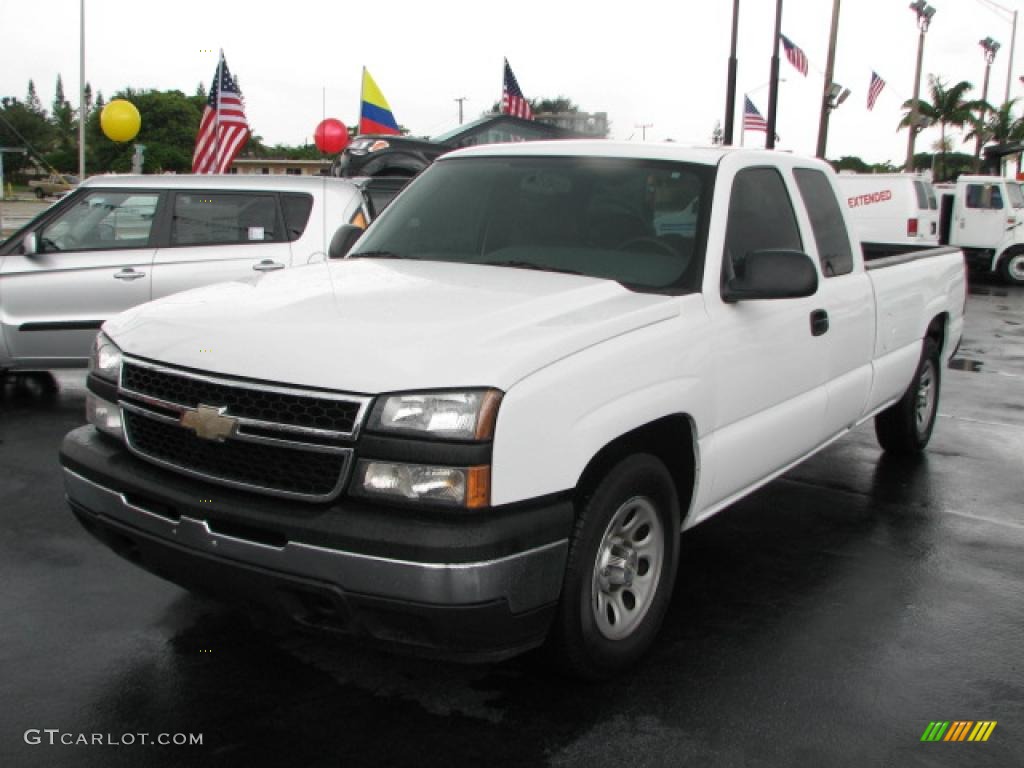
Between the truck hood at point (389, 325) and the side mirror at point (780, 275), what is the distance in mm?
421

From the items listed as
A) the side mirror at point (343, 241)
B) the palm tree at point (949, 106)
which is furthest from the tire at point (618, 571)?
the palm tree at point (949, 106)

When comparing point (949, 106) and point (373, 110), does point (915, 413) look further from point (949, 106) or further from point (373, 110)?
point (949, 106)

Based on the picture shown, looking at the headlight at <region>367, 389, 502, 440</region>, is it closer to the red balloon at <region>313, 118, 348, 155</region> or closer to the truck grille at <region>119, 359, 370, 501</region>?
the truck grille at <region>119, 359, 370, 501</region>

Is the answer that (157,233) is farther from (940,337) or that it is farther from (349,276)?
(940,337)

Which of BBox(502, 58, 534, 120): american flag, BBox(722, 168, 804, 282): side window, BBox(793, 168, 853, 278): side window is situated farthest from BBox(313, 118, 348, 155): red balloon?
BBox(722, 168, 804, 282): side window

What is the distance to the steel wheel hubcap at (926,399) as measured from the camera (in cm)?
663

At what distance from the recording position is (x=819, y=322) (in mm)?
4555

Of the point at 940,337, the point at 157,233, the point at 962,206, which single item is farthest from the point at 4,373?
the point at 962,206

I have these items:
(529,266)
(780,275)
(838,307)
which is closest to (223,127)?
(838,307)

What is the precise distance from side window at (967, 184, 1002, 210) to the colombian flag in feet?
44.7

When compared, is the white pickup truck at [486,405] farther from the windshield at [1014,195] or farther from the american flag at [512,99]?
the windshield at [1014,195]

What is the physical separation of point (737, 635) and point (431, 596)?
1.65 meters

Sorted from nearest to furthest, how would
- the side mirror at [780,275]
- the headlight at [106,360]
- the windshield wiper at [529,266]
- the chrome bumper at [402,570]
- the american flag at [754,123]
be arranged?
1. the chrome bumper at [402,570]
2. the headlight at [106,360]
3. the side mirror at [780,275]
4. the windshield wiper at [529,266]
5. the american flag at [754,123]

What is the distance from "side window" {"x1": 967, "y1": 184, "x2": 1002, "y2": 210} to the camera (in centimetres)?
2278
